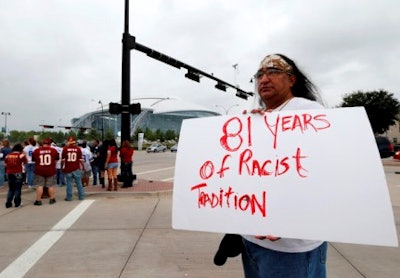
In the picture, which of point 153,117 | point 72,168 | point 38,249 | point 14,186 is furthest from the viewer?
point 153,117

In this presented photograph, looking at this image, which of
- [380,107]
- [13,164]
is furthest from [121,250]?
[380,107]

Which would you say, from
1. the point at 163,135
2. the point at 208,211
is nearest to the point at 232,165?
the point at 208,211

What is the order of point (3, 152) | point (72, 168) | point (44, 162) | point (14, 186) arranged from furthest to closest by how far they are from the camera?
point (3, 152), point (72, 168), point (44, 162), point (14, 186)

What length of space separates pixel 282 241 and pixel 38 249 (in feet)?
14.2

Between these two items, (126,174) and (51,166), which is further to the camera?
(126,174)

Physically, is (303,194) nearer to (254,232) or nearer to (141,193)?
(254,232)

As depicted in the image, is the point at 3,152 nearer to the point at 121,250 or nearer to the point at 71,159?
the point at 71,159

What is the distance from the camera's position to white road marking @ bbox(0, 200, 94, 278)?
13.6 ft

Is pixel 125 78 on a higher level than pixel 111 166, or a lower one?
higher

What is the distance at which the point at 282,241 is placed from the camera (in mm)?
1622

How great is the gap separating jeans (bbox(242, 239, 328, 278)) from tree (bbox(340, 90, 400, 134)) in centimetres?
5147

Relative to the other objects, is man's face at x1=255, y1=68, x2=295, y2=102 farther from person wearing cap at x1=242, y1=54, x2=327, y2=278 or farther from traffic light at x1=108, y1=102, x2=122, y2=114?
traffic light at x1=108, y1=102, x2=122, y2=114

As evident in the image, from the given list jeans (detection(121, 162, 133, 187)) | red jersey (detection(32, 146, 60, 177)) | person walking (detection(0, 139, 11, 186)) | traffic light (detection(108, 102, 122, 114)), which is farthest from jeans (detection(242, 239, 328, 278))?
person walking (detection(0, 139, 11, 186))

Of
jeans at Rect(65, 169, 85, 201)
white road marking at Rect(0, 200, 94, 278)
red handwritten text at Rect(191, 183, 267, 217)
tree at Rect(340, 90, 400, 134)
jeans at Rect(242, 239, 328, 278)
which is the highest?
tree at Rect(340, 90, 400, 134)
